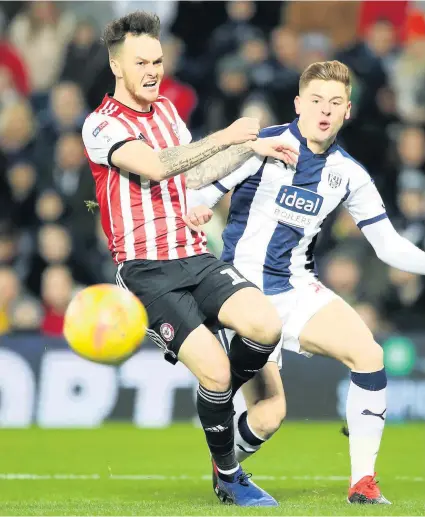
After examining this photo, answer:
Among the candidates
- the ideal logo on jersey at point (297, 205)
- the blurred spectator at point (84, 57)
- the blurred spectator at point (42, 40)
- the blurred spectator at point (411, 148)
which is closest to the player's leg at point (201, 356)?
the ideal logo on jersey at point (297, 205)

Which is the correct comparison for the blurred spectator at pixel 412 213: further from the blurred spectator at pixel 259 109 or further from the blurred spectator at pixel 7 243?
the blurred spectator at pixel 7 243

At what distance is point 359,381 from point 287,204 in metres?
1.17

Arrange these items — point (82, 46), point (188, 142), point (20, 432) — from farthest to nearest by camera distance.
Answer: point (82, 46) < point (20, 432) < point (188, 142)

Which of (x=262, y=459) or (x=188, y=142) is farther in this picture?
(x=262, y=459)

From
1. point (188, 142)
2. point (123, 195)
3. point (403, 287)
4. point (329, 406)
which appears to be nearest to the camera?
point (123, 195)

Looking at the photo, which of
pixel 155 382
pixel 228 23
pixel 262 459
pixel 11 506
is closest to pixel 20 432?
pixel 155 382

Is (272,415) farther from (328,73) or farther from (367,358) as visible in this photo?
(328,73)

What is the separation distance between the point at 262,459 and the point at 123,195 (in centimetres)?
364

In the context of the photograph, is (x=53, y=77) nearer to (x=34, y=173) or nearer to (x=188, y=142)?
(x=34, y=173)

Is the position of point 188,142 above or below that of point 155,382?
above

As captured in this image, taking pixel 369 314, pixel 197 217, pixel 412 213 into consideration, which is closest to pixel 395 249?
pixel 197 217

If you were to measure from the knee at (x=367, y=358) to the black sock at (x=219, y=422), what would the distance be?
2.53 feet

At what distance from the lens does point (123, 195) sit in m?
6.56

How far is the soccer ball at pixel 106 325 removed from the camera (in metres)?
6.18
